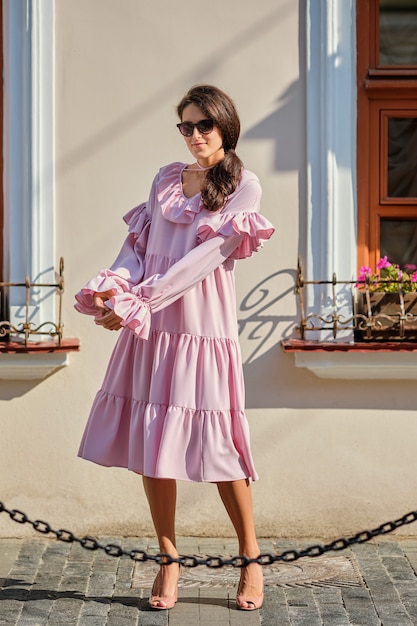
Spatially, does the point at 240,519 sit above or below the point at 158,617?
above


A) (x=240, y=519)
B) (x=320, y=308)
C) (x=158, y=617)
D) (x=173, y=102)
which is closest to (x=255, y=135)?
(x=173, y=102)

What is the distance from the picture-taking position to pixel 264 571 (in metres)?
4.55

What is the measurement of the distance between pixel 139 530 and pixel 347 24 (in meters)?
2.60

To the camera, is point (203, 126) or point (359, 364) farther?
point (359, 364)

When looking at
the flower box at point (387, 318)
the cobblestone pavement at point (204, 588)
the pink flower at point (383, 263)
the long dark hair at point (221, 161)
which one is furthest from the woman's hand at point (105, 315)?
the pink flower at point (383, 263)

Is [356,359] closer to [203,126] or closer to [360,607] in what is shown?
[360,607]

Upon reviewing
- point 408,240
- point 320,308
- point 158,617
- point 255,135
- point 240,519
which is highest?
point 255,135

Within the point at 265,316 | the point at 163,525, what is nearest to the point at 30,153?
the point at 265,316

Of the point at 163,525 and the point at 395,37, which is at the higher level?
the point at 395,37

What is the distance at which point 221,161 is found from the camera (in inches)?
158

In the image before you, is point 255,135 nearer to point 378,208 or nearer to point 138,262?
point 378,208

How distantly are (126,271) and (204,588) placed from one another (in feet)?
4.37

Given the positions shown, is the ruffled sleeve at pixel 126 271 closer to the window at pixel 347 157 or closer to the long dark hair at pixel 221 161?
the long dark hair at pixel 221 161

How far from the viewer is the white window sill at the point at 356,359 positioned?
481cm
